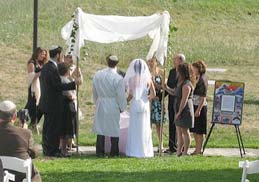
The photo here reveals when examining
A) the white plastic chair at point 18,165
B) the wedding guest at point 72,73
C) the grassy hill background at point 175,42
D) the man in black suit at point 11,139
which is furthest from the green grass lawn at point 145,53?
the white plastic chair at point 18,165

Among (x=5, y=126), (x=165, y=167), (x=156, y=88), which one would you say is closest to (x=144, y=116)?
(x=156, y=88)

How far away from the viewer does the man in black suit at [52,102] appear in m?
13.8

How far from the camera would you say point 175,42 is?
33375 millimetres

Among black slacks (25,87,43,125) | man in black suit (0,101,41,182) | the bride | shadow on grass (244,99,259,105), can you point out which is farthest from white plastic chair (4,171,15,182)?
shadow on grass (244,99,259,105)

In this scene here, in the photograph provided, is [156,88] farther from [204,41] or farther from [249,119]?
[204,41]

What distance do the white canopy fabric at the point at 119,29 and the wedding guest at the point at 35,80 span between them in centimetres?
95

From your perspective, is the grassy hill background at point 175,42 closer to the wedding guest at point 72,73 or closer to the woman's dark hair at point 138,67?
the wedding guest at point 72,73

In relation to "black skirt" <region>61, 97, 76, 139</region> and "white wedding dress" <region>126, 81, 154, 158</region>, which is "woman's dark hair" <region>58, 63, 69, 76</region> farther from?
"white wedding dress" <region>126, 81, 154, 158</region>

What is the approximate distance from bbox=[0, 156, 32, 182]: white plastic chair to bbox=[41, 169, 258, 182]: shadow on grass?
8.25 ft

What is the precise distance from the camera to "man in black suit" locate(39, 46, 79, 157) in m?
13.8

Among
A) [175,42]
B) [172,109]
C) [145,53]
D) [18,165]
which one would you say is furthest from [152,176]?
[175,42]

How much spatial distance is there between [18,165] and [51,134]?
5.60 meters

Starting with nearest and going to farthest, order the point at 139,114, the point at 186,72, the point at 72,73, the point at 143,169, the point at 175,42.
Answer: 1. the point at 143,169
2. the point at 186,72
3. the point at 139,114
4. the point at 72,73
5. the point at 175,42

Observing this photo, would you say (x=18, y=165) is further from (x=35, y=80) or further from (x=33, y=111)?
(x=33, y=111)
